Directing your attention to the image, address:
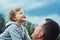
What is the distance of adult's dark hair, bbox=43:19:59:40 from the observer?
1128mm

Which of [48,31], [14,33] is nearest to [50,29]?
[48,31]

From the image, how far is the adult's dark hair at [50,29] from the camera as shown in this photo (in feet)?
3.70

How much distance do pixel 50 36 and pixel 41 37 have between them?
0.05 meters

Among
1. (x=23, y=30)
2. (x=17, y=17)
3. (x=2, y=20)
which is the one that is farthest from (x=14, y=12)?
(x=2, y=20)

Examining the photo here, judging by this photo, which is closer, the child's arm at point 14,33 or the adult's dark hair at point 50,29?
the adult's dark hair at point 50,29

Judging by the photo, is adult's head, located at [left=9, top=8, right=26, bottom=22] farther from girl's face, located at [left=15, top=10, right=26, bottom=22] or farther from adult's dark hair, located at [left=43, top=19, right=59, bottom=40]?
adult's dark hair, located at [left=43, top=19, right=59, bottom=40]

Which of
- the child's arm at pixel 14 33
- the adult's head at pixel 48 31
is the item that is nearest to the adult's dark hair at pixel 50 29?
the adult's head at pixel 48 31

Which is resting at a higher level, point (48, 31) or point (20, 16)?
point (20, 16)

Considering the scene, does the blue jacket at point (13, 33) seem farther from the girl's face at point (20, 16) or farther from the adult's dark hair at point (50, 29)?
the adult's dark hair at point (50, 29)

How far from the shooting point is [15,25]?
184cm

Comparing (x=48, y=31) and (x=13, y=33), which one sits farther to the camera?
(x=13, y=33)

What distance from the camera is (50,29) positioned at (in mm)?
1126

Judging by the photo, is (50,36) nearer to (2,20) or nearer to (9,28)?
(9,28)

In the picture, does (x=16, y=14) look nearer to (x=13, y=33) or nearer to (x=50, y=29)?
(x=13, y=33)
